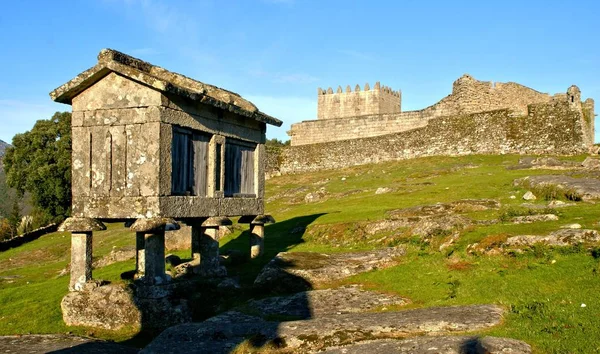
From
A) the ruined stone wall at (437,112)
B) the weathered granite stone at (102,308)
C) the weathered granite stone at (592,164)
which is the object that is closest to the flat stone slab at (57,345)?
the weathered granite stone at (102,308)

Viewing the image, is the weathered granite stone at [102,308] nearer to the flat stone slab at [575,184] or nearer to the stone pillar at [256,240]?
the stone pillar at [256,240]

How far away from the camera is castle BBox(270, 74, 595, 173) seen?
→ 43.8m

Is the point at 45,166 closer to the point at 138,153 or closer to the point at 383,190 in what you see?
the point at 383,190

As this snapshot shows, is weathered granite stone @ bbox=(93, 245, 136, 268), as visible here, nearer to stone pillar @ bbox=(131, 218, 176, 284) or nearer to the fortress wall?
stone pillar @ bbox=(131, 218, 176, 284)

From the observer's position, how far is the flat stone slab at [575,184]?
22659 mm

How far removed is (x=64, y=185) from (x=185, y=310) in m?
49.1

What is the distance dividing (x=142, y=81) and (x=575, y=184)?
1803cm

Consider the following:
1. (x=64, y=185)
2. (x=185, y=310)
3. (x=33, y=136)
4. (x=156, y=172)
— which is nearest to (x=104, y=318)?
(x=185, y=310)

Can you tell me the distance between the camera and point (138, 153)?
636 inches

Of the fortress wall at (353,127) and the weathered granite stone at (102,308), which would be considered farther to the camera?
the fortress wall at (353,127)

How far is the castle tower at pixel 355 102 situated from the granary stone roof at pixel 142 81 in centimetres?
5991

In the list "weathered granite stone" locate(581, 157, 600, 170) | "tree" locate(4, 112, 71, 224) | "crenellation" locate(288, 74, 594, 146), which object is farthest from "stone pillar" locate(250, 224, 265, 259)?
"tree" locate(4, 112, 71, 224)

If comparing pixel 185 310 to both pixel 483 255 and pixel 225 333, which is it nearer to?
pixel 225 333

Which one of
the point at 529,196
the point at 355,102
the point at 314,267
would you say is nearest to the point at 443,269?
the point at 314,267
